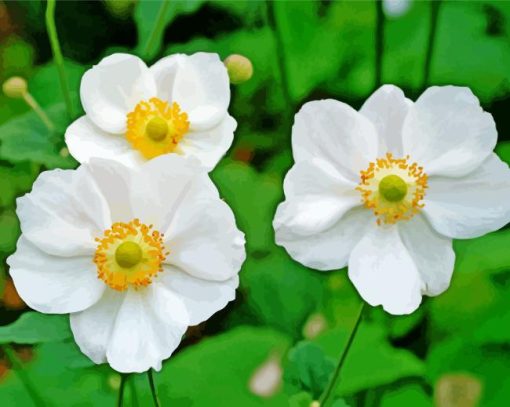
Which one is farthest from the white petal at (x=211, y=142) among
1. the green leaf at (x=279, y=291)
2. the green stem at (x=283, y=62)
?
the green stem at (x=283, y=62)

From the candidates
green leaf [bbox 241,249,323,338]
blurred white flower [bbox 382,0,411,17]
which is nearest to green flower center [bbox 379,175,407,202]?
green leaf [bbox 241,249,323,338]

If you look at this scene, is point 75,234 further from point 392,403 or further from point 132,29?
point 132,29

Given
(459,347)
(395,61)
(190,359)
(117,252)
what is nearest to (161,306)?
(117,252)

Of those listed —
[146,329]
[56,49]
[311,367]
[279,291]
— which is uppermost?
[56,49]

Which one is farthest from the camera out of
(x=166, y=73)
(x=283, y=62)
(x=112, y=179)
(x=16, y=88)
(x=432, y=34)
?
(x=283, y=62)

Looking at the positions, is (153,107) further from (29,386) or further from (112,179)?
(29,386)

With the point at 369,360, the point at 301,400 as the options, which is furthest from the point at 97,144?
the point at 369,360

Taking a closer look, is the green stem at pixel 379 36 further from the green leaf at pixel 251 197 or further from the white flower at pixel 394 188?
the white flower at pixel 394 188

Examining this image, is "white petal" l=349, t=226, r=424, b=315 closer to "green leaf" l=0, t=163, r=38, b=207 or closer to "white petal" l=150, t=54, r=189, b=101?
"white petal" l=150, t=54, r=189, b=101
